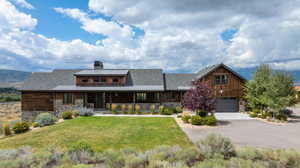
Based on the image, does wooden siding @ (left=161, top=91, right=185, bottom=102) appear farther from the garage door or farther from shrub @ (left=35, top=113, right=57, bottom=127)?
shrub @ (left=35, top=113, right=57, bottom=127)

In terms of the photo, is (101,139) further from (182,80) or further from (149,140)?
(182,80)

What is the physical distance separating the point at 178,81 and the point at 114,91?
1027 cm

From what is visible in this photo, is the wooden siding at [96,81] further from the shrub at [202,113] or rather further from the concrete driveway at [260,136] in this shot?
the concrete driveway at [260,136]

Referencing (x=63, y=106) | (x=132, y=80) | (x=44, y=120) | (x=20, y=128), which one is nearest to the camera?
(x=20, y=128)

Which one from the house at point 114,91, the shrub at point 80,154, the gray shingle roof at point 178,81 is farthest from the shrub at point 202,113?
the shrub at point 80,154

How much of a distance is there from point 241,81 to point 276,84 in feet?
19.9

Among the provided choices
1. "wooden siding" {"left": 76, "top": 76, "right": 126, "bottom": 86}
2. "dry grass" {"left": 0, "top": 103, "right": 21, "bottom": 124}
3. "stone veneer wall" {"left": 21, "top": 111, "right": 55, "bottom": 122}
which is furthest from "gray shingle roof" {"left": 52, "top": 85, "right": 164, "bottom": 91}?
"dry grass" {"left": 0, "top": 103, "right": 21, "bottom": 124}

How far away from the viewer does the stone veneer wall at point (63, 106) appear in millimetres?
20953

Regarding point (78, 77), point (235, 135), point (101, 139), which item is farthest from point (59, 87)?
point (235, 135)

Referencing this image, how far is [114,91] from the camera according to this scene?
68.0 ft

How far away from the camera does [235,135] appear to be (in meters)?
11.1

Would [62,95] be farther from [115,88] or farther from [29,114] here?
[115,88]

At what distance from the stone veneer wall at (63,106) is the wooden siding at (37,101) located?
59.6 inches

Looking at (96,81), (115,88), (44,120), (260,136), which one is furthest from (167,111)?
(44,120)
